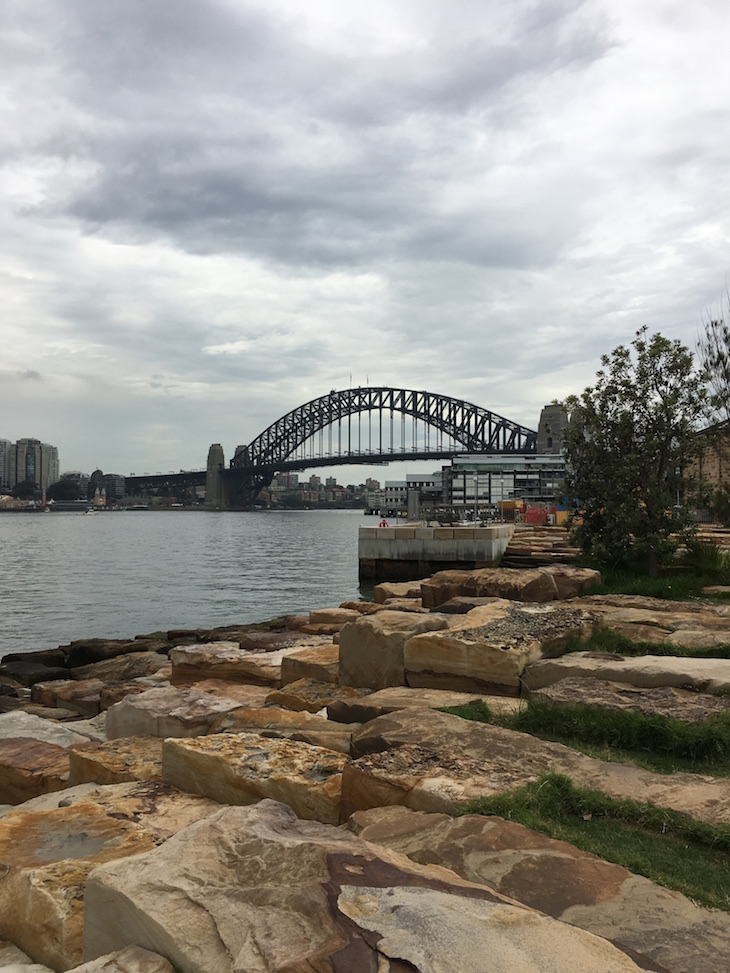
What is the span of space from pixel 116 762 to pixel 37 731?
2.33m

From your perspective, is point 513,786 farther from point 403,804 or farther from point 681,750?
point 681,750

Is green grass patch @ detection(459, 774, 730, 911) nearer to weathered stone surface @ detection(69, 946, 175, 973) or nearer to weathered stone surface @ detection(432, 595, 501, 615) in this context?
weathered stone surface @ detection(69, 946, 175, 973)

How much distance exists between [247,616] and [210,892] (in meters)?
17.5

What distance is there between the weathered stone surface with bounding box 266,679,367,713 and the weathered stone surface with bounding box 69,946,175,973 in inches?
131

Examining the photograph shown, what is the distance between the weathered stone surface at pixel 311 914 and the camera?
1640mm

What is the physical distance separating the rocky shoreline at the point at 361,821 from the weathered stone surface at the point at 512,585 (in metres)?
2.29

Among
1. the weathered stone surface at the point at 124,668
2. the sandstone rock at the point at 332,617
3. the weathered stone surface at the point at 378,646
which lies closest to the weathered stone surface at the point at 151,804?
the weathered stone surface at the point at 378,646

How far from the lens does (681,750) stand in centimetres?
354

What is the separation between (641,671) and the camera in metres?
4.45

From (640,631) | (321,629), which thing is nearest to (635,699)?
(640,631)

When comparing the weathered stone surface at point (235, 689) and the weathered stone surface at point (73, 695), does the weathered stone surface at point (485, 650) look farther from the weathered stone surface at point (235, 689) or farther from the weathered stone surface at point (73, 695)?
the weathered stone surface at point (73, 695)

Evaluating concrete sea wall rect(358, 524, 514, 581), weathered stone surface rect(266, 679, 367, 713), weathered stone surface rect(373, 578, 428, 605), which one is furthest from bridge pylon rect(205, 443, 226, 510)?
weathered stone surface rect(266, 679, 367, 713)

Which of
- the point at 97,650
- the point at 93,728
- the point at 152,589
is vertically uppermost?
the point at 93,728

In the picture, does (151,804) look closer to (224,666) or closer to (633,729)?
(633,729)
